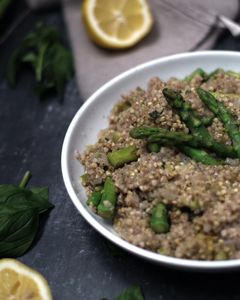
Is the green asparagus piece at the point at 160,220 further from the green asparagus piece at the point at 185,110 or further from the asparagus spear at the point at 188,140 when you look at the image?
the green asparagus piece at the point at 185,110

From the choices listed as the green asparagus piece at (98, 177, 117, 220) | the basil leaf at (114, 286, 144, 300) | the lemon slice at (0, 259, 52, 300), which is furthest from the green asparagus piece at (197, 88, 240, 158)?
the lemon slice at (0, 259, 52, 300)

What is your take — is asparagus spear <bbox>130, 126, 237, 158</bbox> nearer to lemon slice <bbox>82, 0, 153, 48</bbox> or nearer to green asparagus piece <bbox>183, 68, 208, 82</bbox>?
green asparagus piece <bbox>183, 68, 208, 82</bbox>

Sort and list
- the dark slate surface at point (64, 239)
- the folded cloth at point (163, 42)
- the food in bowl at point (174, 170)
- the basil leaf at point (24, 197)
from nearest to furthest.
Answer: the food in bowl at point (174, 170) < the dark slate surface at point (64, 239) < the basil leaf at point (24, 197) < the folded cloth at point (163, 42)

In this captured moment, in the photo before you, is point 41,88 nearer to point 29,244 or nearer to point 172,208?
point 29,244

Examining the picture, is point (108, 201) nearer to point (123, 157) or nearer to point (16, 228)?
point (123, 157)

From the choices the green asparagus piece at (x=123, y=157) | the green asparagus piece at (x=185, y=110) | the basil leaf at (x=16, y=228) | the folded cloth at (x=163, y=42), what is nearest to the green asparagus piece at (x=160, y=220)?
the green asparagus piece at (x=123, y=157)

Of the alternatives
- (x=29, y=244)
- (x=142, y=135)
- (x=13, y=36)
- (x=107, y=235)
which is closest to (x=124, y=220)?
(x=107, y=235)

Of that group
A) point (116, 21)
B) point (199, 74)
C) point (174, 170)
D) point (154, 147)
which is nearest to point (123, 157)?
point (154, 147)

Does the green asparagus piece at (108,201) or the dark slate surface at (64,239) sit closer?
the green asparagus piece at (108,201)
